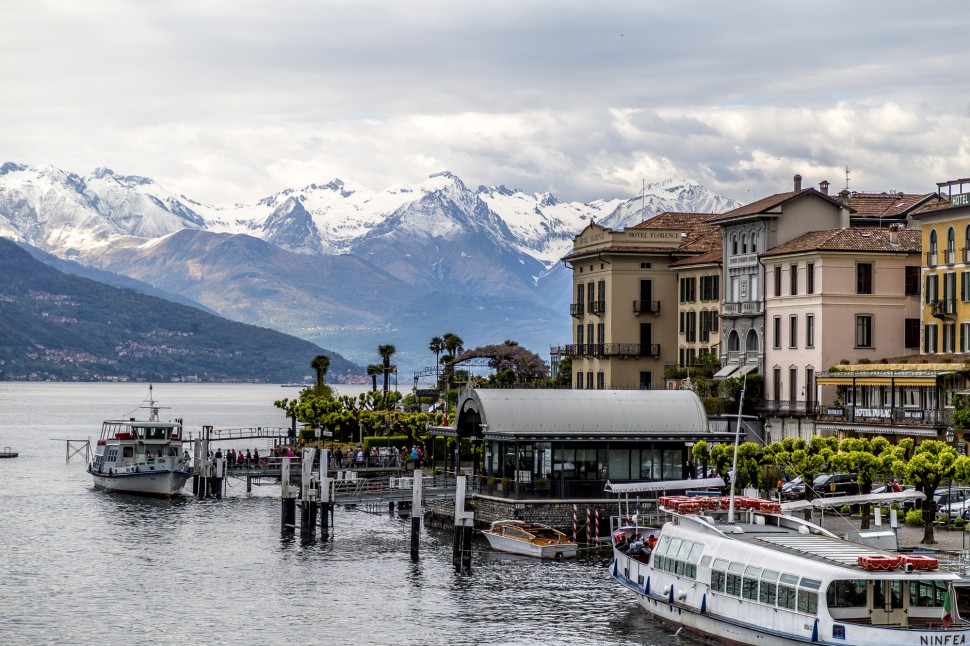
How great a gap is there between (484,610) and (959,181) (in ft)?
183

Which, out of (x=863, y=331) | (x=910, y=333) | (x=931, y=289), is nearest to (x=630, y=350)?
(x=863, y=331)

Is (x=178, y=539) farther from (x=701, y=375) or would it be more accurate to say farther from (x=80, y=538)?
(x=701, y=375)

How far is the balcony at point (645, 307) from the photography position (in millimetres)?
141625

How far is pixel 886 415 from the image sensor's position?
104438 mm

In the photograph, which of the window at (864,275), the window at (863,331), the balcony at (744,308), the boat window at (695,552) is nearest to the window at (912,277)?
the window at (864,275)

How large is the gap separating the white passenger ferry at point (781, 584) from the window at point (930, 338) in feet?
152

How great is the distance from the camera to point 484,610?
68.8m

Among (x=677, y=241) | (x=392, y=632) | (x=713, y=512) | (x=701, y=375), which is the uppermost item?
(x=677, y=241)

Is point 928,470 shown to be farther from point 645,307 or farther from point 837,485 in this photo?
point 645,307

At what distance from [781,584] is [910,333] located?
66.2 meters

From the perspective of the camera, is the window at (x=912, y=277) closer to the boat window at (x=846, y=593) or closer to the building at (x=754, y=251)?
the building at (x=754, y=251)

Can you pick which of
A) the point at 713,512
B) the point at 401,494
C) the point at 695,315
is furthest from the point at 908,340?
the point at 713,512

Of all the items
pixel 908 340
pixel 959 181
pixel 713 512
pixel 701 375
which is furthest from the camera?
pixel 701 375

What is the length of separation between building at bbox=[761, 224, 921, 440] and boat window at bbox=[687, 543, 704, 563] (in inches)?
2145
